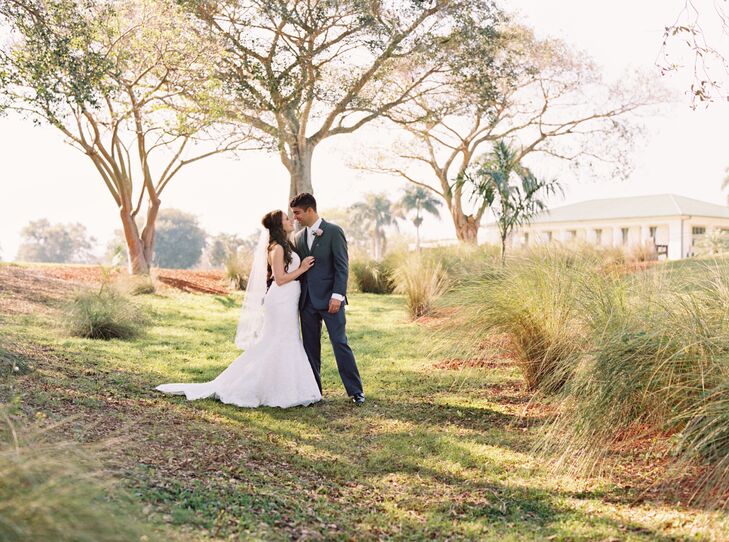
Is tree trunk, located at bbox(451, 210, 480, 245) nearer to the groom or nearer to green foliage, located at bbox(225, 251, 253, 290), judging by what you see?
green foliage, located at bbox(225, 251, 253, 290)

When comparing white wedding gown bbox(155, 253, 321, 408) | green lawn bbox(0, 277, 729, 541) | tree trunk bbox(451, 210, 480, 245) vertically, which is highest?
tree trunk bbox(451, 210, 480, 245)

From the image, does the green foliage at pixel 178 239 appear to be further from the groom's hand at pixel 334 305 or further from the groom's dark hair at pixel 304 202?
the groom's hand at pixel 334 305

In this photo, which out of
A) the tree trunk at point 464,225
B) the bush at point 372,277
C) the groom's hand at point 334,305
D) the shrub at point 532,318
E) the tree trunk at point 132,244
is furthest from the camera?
the tree trunk at point 464,225

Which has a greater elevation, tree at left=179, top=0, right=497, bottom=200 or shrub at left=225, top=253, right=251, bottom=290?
tree at left=179, top=0, right=497, bottom=200

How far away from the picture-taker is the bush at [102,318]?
32.9 feet

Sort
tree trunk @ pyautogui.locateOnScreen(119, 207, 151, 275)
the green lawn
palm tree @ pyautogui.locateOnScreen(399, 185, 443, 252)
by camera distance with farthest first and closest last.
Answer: palm tree @ pyautogui.locateOnScreen(399, 185, 443, 252), tree trunk @ pyautogui.locateOnScreen(119, 207, 151, 275), the green lawn

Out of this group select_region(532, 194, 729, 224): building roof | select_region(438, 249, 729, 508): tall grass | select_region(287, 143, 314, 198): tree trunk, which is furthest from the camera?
select_region(532, 194, 729, 224): building roof

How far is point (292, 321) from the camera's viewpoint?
6.91 m

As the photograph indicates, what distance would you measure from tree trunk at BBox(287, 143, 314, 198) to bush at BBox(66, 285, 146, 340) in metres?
8.59

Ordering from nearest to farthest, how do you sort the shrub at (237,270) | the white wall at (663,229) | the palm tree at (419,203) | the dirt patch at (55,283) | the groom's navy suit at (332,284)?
the groom's navy suit at (332,284) → the dirt patch at (55,283) → the shrub at (237,270) → the white wall at (663,229) → the palm tree at (419,203)

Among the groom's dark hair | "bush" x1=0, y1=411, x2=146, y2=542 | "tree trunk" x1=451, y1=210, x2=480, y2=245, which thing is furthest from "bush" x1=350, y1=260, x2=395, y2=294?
"bush" x1=0, y1=411, x2=146, y2=542

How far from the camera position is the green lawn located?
375cm

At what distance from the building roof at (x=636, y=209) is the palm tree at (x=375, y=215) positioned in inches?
968

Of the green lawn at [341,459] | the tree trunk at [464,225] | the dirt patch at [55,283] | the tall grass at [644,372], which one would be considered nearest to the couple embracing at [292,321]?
the green lawn at [341,459]
